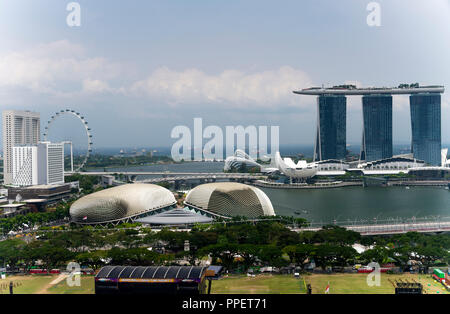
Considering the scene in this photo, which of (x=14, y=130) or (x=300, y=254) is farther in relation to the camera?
(x=14, y=130)

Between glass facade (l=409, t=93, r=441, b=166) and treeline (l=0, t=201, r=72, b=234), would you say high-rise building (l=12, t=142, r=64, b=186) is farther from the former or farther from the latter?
glass facade (l=409, t=93, r=441, b=166)

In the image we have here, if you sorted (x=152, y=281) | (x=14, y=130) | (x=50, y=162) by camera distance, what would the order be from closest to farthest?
(x=152, y=281) < (x=50, y=162) < (x=14, y=130)

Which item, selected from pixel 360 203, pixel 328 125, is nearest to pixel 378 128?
pixel 328 125

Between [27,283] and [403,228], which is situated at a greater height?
[403,228]

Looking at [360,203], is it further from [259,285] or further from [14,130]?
[14,130]

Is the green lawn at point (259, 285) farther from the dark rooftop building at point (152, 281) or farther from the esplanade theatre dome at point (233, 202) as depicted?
the esplanade theatre dome at point (233, 202)

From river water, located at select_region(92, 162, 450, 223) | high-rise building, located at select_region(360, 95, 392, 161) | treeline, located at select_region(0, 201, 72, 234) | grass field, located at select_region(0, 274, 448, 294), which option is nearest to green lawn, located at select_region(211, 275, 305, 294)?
grass field, located at select_region(0, 274, 448, 294)

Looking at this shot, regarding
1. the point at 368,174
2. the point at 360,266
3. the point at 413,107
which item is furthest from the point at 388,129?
the point at 360,266
